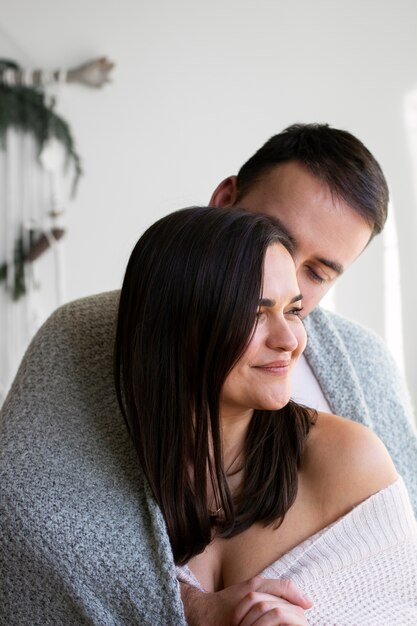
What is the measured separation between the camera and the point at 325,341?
5.46 feet

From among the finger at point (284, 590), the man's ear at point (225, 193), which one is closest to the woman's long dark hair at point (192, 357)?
the finger at point (284, 590)

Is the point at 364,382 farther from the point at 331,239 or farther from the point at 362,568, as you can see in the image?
the point at 362,568

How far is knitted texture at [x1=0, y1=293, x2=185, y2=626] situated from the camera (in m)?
1.22

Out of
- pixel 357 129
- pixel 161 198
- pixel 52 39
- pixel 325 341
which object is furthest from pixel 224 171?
pixel 325 341

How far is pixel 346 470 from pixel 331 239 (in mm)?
386

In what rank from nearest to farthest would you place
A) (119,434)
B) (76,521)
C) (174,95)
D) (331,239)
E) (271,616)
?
(271,616), (76,521), (119,434), (331,239), (174,95)

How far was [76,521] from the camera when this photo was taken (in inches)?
48.7

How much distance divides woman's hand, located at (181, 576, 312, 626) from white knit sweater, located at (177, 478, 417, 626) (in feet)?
0.18

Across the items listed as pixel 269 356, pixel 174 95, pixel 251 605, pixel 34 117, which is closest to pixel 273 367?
pixel 269 356

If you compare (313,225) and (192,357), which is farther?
(313,225)

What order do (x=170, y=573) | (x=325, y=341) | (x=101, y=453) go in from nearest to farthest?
(x=170, y=573) → (x=101, y=453) → (x=325, y=341)

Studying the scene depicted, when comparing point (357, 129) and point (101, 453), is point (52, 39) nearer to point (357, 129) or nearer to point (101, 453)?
point (357, 129)

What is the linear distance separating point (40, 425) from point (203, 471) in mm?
266

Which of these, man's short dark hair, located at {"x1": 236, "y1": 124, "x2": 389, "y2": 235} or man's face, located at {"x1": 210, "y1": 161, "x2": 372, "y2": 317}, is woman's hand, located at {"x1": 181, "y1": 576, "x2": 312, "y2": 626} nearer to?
man's face, located at {"x1": 210, "y1": 161, "x2": 372, "y2": 317}
